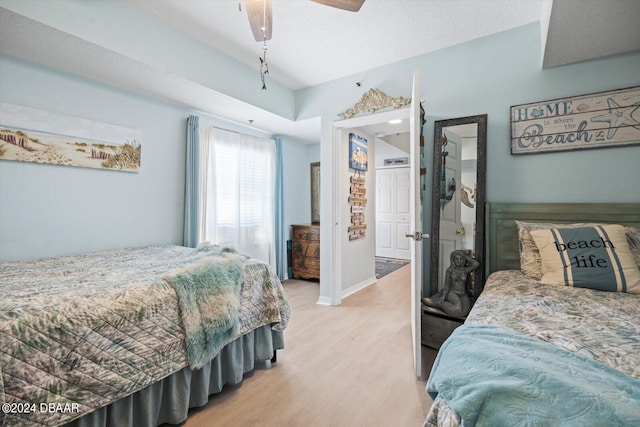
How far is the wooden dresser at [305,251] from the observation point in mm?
4395

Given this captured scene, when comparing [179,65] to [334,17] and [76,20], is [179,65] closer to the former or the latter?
[76,20]

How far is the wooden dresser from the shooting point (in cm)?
439

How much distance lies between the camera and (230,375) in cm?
186

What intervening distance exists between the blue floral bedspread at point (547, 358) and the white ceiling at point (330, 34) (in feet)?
5.42

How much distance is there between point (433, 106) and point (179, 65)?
90.7 inches

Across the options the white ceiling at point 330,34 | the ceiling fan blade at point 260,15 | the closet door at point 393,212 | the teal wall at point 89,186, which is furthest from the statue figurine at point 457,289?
the closet door at point 393,212

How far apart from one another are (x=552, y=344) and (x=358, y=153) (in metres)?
3.22

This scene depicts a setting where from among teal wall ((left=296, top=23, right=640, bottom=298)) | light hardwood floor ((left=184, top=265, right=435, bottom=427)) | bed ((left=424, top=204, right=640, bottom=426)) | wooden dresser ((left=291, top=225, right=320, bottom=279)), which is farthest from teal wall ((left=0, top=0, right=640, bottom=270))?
wooden dresser ((left=291, top=225, right=320, bottom=279))

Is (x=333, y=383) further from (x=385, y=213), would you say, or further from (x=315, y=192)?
(x=385, y=213)

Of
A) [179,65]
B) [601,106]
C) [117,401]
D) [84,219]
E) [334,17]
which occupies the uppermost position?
[334,17]

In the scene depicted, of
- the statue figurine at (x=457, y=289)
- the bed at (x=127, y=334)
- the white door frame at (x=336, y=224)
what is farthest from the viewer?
the white door frame at (x=336, y=224)

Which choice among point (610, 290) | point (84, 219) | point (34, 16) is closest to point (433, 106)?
point (610, 290)

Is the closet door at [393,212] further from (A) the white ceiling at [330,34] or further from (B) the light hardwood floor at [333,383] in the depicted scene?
(A) the white ceiling at [330,34]

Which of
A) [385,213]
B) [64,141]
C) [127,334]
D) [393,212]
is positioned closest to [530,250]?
[127,334]
